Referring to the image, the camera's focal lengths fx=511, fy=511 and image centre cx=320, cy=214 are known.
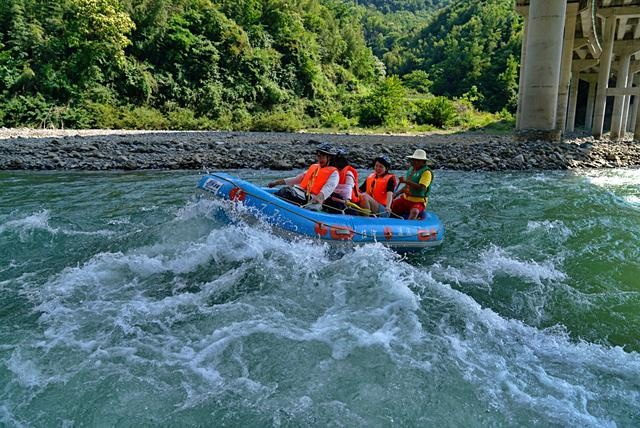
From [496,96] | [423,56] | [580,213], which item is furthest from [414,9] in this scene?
[580,213]

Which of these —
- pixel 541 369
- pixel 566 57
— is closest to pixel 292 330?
pixel 541 369

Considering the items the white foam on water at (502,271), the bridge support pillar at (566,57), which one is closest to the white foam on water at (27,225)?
the white foam on water at (502,271)

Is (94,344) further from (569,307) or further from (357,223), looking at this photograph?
(569,307)

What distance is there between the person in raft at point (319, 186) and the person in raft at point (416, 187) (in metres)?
1.19

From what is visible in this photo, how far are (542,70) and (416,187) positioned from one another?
10884 mm

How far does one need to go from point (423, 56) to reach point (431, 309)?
226 feet

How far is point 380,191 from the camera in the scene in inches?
285

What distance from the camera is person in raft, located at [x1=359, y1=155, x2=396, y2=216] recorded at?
7.04 metres

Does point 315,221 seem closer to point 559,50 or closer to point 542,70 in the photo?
point 542,70

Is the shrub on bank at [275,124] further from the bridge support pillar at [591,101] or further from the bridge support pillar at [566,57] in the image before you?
the bridge support pillar at [591,101]

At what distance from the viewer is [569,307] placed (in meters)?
5.13

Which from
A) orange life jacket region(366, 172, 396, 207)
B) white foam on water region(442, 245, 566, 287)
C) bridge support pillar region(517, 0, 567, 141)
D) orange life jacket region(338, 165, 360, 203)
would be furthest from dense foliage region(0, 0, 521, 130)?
white foam on water region(442, 245, 566, 287)

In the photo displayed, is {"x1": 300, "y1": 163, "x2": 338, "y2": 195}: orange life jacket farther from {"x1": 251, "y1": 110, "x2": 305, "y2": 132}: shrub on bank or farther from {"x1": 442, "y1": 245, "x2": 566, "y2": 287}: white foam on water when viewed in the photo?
{"x1": 251, "y1": 110, "x2": 305, "y2": 132}: shrub on bank

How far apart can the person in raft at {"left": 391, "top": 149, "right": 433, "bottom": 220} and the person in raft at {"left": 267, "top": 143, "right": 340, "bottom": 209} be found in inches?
47.0
